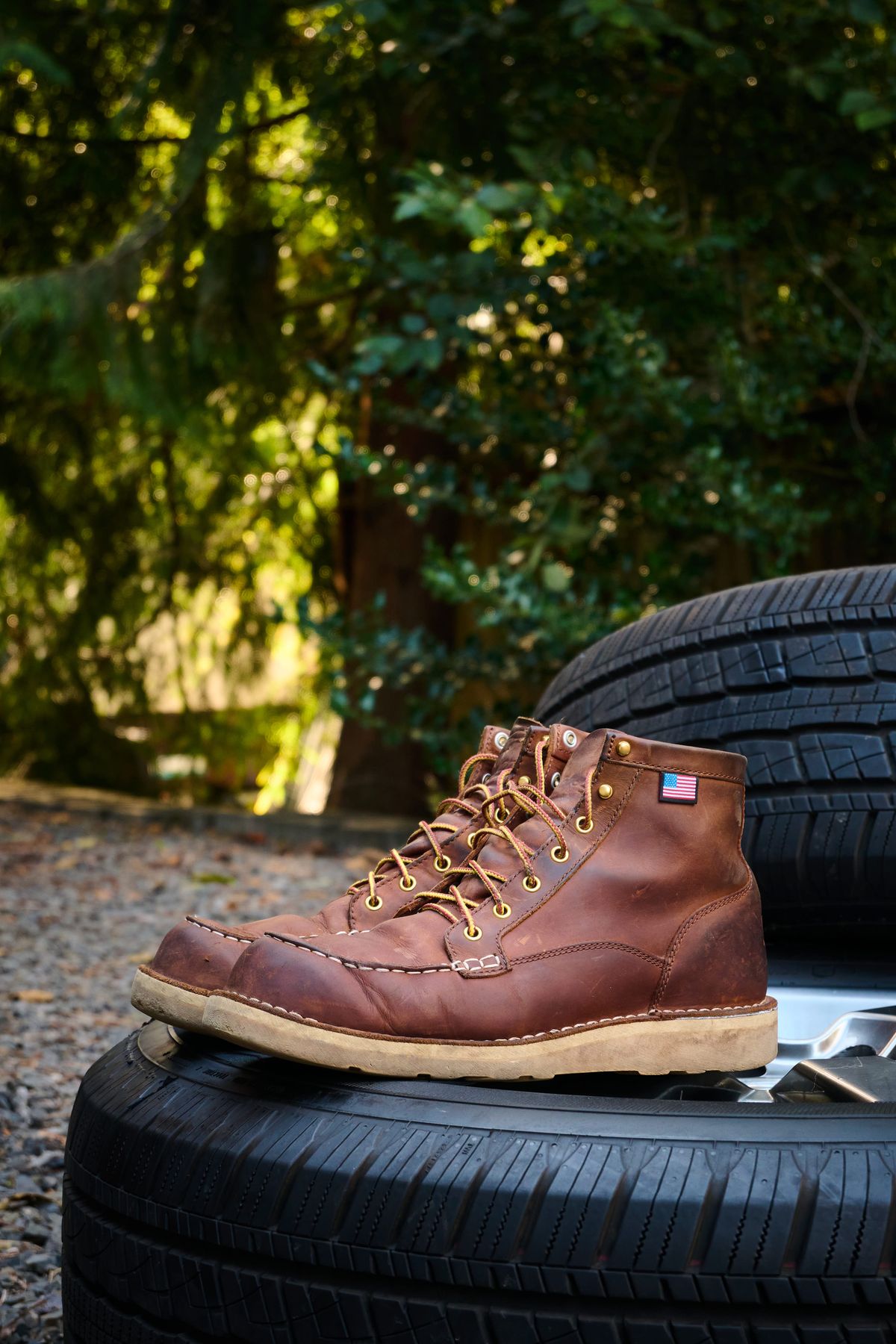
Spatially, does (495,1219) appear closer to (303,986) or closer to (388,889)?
(303,986)

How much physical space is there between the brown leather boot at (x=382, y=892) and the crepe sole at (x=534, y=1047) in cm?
8

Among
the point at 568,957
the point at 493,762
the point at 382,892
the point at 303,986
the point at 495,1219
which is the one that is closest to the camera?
the point at 495,1219

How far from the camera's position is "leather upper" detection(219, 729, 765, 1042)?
1.12 m

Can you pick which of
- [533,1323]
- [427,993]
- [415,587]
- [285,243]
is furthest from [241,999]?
[285,243]

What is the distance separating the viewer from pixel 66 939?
11.8 ft

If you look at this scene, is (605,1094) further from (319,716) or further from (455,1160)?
(319,716)

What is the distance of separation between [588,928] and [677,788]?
0.51 ft

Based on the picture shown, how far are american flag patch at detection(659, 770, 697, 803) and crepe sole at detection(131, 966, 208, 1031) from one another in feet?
1.48

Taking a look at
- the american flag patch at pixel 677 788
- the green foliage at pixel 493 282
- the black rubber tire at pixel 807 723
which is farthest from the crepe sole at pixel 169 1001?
the green foliage at pixel 493 282

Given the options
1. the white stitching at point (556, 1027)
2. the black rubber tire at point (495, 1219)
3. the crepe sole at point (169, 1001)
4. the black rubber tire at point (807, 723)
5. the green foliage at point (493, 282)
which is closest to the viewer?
the black rubber tire at point (495, 1219)

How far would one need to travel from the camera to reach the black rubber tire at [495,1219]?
0.92m

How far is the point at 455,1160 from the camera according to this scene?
99cm

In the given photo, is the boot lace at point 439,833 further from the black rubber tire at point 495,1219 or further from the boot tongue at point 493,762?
the black rubber tire at point 495,1219

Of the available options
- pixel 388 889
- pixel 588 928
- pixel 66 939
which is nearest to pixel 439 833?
pixel 388 889
